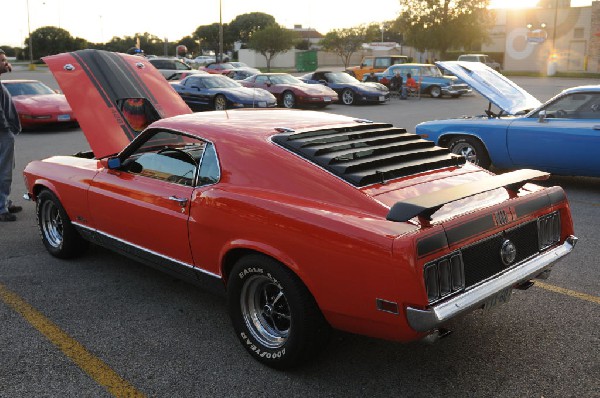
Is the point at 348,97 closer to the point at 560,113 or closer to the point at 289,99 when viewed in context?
the point at 289,99

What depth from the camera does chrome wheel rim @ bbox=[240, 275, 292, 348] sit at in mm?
3369

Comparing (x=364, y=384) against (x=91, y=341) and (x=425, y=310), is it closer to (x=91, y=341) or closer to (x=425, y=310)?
(x=425, y=310)

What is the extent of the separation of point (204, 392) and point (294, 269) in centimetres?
81

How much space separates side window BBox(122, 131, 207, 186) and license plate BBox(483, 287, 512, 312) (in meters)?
1.94

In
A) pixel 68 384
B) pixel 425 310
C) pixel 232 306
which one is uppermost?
pixel 425 310

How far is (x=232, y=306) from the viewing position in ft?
11.5

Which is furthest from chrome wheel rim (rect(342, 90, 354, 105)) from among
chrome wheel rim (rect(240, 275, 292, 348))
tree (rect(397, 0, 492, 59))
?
tree (rect(397, 0, 492, 59))

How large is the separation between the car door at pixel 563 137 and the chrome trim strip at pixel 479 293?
4.17 metres

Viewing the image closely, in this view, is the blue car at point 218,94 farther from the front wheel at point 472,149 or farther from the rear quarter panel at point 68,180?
the rear quarter panel at point 68,180

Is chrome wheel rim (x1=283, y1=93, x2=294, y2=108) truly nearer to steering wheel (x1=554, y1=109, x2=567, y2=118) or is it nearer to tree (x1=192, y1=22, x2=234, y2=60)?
steering wheel (x1=554, y1=109, x2=567, y2=118)

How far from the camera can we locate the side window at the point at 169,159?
3.95 metres

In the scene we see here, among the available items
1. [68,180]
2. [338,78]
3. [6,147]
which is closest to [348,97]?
[338,78]

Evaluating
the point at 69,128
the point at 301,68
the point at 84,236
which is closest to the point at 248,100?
the point at 69,128

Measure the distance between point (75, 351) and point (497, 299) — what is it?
97.9 inches
